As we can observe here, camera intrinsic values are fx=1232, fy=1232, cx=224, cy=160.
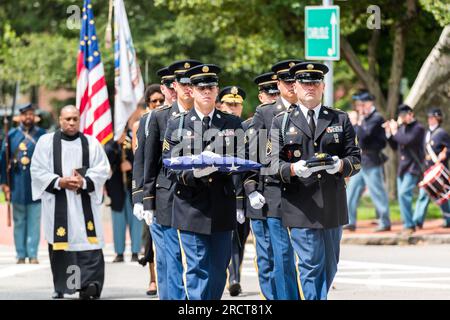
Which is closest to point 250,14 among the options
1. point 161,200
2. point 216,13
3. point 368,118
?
point 216,13

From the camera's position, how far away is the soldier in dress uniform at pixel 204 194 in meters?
9.61

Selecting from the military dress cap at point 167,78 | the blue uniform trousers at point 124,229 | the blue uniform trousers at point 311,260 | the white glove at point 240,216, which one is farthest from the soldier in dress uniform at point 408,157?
the blue uniform trousers at point 311,260

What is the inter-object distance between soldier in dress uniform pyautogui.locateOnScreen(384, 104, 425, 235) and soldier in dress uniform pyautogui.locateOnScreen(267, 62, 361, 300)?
9198mm

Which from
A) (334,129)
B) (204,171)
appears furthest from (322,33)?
(204,171)

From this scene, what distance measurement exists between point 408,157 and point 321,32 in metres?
3.01

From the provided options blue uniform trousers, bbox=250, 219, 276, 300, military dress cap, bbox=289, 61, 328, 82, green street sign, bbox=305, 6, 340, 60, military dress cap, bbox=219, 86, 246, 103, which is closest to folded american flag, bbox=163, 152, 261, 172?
military dress cap, bbox=289, 61, 328, 82

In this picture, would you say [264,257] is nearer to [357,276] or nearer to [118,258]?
[357,276]

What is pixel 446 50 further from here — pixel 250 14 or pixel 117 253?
pixel 117 253

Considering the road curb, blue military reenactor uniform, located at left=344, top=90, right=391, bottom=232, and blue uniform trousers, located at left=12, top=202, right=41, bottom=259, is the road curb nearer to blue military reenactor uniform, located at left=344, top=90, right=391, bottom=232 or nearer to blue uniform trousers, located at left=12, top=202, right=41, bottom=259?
blue military reenactor uniform, located at left=344, top=90, right=391, bottom=232

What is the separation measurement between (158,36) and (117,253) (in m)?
14.3

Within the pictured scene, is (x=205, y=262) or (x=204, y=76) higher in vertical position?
(x=204, y=76)

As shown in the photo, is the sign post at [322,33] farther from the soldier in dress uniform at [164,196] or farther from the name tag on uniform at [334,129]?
the name tag on uniform at [334,129]

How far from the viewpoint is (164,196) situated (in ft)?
33.8

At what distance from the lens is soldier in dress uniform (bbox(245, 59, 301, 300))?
34.6 ft
